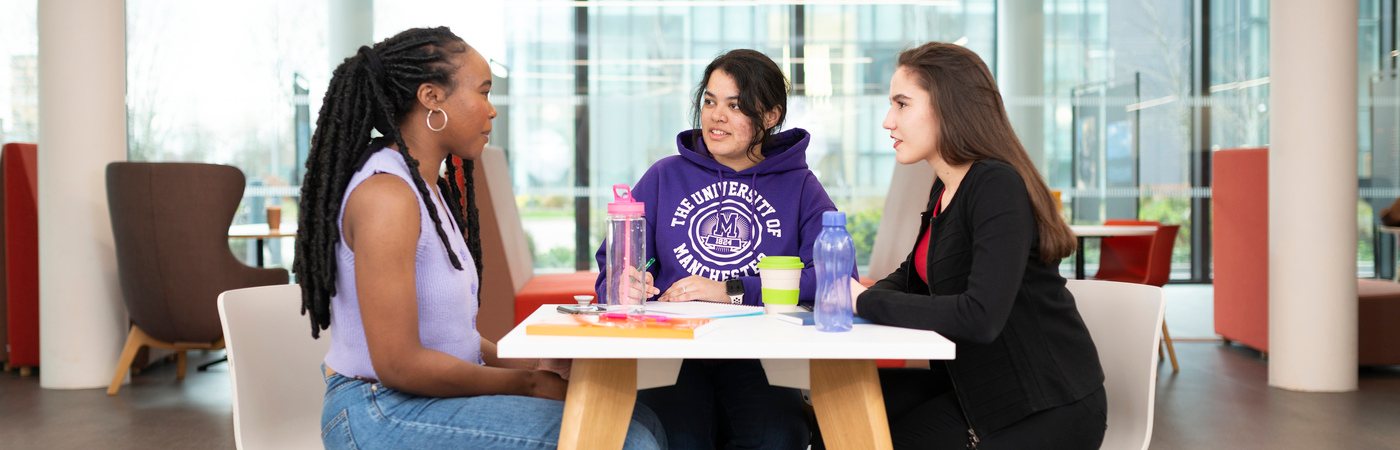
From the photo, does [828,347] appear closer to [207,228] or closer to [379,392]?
[379,392]

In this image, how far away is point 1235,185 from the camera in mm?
5672

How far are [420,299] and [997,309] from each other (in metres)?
0.90

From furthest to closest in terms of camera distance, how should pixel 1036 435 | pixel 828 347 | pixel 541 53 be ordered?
pixel 541 53, pixel 1036 435, pixel 828 347

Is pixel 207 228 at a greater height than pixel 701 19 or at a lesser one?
lesser

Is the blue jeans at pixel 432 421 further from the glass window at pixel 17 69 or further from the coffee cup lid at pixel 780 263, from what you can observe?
the glass window at pixel 17 69

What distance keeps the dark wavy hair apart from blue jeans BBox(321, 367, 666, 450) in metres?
0.99

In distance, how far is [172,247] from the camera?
4555 millimetres

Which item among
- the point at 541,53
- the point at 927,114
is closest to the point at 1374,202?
the point at 541,53

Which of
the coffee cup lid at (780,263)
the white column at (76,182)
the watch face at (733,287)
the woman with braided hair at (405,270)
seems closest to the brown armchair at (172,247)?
the white column at (76,182)

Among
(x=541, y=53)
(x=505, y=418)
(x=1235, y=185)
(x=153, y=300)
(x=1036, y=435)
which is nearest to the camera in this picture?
(x=505, y=418)

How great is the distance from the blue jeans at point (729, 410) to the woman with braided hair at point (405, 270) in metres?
0.32

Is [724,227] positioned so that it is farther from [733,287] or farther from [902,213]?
[902,213]

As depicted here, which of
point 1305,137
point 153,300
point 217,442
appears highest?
point 1305,137

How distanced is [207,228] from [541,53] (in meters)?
3.37
